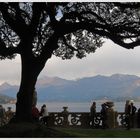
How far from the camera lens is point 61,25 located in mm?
24484

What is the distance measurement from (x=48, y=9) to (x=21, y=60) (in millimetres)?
2851

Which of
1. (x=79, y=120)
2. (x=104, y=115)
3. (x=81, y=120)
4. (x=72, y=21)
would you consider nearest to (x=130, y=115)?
(x=104, y=115)

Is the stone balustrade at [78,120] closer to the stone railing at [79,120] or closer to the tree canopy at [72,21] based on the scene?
the stone railing at [79,120]

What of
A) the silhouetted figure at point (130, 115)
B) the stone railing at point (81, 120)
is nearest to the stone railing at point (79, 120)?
the stone railing at point (81, 120)

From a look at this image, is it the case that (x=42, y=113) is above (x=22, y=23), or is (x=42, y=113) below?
below

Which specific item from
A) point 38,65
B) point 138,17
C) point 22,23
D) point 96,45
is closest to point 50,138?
point 38,65

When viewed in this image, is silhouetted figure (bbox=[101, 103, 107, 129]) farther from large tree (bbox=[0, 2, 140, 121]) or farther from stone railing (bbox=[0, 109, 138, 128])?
large tree (bbox=[0, 2, 140, 121])

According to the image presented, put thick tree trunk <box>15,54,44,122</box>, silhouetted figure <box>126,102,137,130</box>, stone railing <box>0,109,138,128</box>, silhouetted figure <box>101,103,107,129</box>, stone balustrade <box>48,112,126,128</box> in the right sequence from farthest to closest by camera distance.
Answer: stone balustrade <box>48,112,126,128</box> → stone railing <box>0,109,138,128</box> → silhouetted figure <box>101,103,107,129</box> → silhouetted figure <box>126,102,137,130</box> → thick tree trunk <box>15,54,44,122</box>

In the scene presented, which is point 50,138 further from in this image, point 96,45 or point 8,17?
point 96,45

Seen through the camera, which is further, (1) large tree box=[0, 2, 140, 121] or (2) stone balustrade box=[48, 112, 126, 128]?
(2) stone balustrade box=[48, 112, 126, 128]

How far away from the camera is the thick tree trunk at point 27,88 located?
24.2 meters

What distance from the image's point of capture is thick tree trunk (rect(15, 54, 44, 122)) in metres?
24.2

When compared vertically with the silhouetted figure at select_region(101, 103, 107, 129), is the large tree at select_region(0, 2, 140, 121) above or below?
above

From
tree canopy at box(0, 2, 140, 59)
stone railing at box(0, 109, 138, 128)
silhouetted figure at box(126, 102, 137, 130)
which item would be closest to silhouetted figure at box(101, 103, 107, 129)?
stone railing at box(0, 109, 138, 128)
